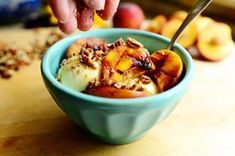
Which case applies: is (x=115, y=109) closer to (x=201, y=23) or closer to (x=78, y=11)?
(x=78, y=11)

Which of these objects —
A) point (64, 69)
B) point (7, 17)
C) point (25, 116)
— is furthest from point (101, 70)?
point (7, 17)

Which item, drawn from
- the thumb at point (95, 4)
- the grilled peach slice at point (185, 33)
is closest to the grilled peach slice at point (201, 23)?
the grilled peach slice at point (185, 33)

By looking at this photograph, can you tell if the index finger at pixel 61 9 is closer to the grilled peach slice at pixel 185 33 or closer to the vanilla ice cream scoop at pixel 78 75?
the vanilla ice cream scoop at pixel 78 75

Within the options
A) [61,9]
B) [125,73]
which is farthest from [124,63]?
[61,9]

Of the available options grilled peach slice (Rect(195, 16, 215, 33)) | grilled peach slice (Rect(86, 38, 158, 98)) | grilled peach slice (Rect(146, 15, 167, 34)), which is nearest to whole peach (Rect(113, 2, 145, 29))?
grilled peach slice (Rect(146, 15, 167, 34))

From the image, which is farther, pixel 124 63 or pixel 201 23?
pixel 201 23

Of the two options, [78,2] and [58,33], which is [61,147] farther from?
[58,33]
